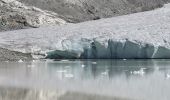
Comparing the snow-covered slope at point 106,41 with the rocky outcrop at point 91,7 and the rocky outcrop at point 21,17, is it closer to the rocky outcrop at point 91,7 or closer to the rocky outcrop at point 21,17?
the rocky outcrop at point 21,17

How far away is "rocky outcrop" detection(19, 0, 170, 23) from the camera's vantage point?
3441cm

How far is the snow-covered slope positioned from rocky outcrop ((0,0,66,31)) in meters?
7.14

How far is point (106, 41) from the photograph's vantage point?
20219 mm

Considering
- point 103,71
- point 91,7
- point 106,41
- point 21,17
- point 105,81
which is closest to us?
point 105,81

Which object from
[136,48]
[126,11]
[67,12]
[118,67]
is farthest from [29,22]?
[118,67]

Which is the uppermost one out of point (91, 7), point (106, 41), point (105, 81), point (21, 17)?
point (91, 7)

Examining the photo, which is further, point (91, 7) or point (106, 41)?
point (91, 7)

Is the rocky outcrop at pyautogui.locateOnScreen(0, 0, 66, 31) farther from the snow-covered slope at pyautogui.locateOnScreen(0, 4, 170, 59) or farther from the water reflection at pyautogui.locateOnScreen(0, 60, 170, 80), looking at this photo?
the water reflection at pyautogui.locateOnScreen(0, 60, 170, 80)

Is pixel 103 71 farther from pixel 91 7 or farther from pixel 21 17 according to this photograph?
pixel 91 7

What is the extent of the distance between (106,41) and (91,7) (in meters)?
16.8

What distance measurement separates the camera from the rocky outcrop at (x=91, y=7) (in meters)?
34.4

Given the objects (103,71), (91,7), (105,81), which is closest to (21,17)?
(91,7)

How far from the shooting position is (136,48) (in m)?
19.7

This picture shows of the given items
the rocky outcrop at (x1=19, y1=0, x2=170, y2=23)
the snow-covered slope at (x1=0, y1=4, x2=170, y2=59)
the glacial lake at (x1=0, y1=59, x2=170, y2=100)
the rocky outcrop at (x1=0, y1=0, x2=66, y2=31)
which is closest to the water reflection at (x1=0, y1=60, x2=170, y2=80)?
the glacial lake at (x1=0, y1=59, x2=170, y2=100)
